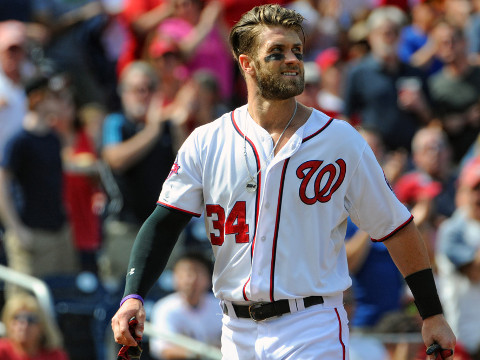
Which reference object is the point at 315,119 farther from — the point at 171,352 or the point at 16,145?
the point at 16,145

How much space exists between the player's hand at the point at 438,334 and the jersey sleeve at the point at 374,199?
39 centimetres

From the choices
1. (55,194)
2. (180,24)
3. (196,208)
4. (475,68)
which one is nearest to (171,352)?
(55,194)

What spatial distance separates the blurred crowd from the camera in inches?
292

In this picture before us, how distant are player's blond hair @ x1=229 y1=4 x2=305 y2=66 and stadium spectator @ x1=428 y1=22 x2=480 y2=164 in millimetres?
6128

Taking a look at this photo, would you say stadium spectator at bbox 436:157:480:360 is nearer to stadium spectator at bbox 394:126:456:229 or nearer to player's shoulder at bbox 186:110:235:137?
stadium spectator at bbox 394:126:456:229

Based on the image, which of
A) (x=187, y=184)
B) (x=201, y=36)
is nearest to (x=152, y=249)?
(x=187, y=184)

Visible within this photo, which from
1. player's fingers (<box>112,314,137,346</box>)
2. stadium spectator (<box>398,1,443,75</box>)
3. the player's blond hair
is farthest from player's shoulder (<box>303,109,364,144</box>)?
stadium spectator (<box>398,1,443,75</box>)

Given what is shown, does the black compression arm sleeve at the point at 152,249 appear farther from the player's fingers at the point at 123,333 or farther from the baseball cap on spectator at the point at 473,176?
the baseball cap on spectator at the point at 473,176

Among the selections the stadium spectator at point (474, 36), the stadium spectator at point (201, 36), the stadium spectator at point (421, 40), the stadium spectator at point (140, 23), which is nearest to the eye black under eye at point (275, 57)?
the stadium spectator at point (201, 36)

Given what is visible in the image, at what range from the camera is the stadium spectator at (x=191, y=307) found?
721 cm

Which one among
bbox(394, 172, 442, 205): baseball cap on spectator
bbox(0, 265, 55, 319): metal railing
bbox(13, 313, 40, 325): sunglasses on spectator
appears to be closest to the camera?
bbox(13, 313, 40, 325): sunglasses on spectator

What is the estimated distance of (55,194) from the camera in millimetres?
7742

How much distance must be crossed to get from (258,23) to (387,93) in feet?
19.3

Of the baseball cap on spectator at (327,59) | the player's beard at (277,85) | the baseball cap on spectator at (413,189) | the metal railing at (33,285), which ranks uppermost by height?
the player's beard at (277,85)
